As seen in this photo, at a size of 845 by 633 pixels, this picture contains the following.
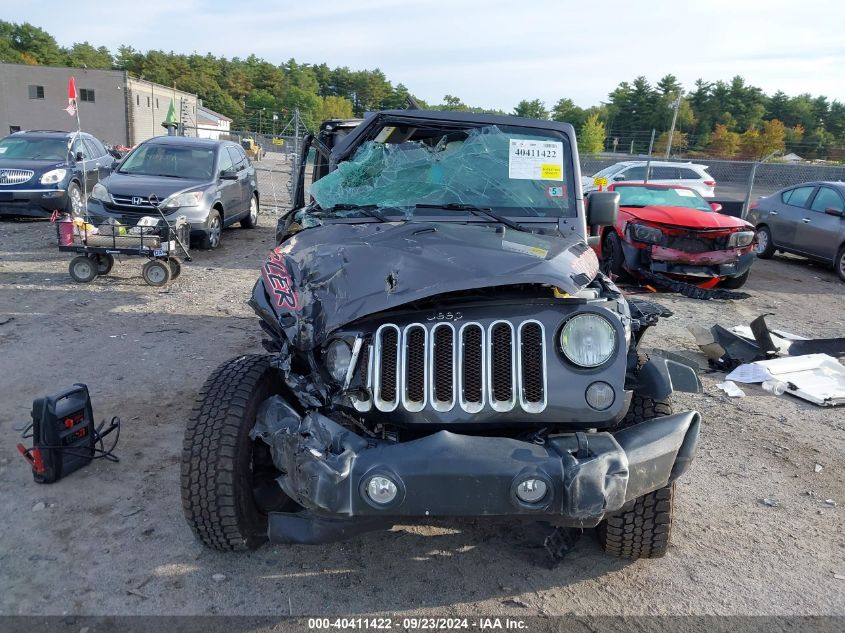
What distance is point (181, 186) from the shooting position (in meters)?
9.44

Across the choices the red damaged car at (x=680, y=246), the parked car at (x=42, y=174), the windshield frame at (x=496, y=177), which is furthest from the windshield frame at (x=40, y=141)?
the windshield frame at (x=496, y=177)

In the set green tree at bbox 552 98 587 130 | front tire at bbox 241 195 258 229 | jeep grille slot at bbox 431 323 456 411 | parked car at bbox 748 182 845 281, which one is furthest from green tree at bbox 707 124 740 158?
jeep grille slot at bbox 431 323 456 411

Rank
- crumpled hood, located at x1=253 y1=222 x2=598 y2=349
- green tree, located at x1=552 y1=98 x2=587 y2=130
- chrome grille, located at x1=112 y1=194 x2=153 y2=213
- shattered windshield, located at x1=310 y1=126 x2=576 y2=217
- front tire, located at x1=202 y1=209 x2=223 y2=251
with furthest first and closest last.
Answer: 1. green tree, located at x1=552 y1=98 x2=587 y2=130
2. front tire, located at x1=202 y1=209 x2=223 y2=251
3. chrome grille, located at x1=112 y1=194 x2=153 y2=213
4. shattered windshield, located at x1=310 y1=126 x2=576 y2=217
5. crumpled hood, located at x1=253 y1=222 x2=598 y2=349

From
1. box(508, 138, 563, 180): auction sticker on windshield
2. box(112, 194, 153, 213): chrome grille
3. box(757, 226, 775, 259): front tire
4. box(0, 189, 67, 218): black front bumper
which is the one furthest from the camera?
box(757, 226, 775, 259): front tire

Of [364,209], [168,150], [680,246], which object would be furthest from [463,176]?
[168,150]

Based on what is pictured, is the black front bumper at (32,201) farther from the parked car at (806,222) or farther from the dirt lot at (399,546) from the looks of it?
the parked car at (806,222)

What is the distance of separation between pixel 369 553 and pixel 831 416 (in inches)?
153

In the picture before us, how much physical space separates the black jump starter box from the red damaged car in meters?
6.74

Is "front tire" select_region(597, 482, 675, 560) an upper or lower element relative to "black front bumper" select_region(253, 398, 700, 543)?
lower

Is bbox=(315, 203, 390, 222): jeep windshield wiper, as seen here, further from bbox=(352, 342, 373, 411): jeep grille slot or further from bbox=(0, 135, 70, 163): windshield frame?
bbox=(0, 135, 70, 163): windshield frame

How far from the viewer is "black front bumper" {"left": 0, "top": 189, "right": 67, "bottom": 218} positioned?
1133 cm

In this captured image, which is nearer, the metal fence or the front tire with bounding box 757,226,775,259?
the front tire with bounding box 757,226,775,259

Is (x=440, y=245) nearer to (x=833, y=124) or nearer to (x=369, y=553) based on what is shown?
(x=369, y=553)

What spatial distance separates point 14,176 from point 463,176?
1062 centimetres
